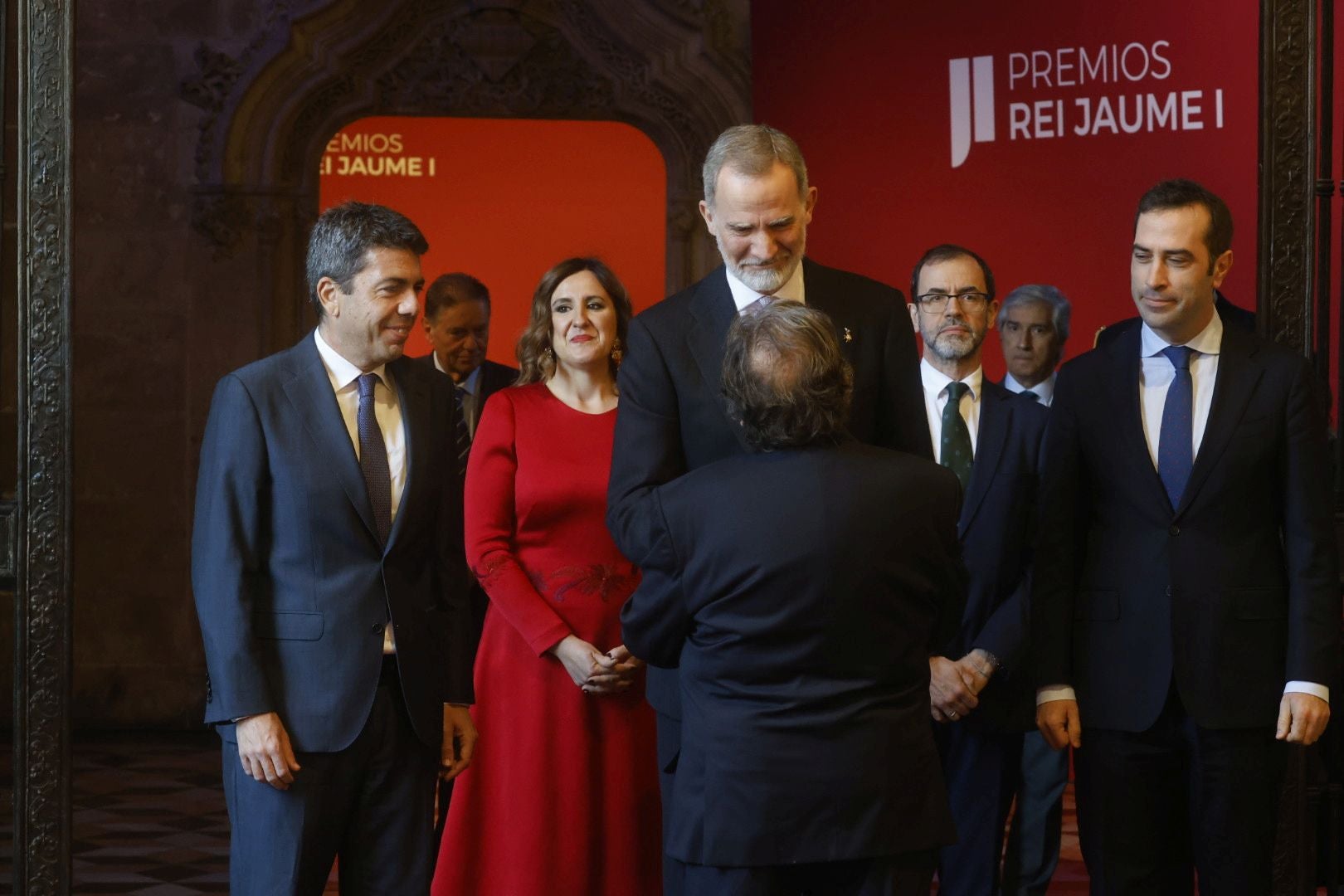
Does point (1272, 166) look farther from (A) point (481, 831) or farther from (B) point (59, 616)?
(B) point (59, 616)

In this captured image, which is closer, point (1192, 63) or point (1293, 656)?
point (1293, 656)

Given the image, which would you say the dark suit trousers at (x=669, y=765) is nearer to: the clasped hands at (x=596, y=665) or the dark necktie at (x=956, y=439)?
the clasped hands at (x=596, y=665)

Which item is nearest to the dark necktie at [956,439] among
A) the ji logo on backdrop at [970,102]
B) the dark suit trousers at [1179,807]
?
the dark suit trousers at [1179,807]

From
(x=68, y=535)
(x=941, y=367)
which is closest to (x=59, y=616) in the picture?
(x=68, y=535)

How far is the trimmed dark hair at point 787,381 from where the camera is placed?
8.80 ft

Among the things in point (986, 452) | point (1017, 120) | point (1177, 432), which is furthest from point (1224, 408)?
point (1017, 120)

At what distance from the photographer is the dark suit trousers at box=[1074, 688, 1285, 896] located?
132 inches

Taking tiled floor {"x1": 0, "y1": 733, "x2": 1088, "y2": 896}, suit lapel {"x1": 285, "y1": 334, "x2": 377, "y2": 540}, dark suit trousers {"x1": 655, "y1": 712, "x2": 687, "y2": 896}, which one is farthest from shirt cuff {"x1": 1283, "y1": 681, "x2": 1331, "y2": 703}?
tiled floor {"x1": 0, "y1": 733, "x2": 1088, "y2": 896}

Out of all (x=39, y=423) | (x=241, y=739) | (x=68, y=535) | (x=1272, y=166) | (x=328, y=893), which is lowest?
(x=328, y=893)

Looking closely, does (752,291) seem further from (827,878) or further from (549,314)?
(549,314)

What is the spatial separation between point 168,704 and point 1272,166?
22.4 ft

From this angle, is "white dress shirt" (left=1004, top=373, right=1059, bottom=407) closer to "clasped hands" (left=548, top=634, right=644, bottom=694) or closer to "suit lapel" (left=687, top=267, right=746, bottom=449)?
"clasped hands" (left=548, top=634, right=644, bottom=694)

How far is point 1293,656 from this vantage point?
10.9ft

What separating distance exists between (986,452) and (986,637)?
0.42m
